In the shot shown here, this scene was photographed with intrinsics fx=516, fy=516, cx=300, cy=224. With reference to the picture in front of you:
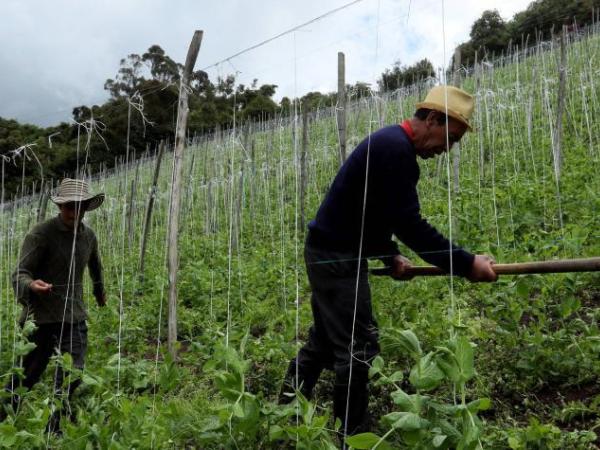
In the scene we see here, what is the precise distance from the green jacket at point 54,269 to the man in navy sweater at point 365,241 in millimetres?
1410

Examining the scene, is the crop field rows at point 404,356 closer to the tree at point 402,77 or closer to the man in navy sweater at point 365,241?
the man in navy sweater at point 365,241

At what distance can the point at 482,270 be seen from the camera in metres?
1.95

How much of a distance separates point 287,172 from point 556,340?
29.6 ft

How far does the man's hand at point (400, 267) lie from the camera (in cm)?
235

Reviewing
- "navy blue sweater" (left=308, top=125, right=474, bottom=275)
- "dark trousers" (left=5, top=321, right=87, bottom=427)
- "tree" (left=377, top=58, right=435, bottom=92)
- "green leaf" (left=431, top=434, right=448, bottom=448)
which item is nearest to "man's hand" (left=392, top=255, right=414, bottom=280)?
"navy blue sweater" (left=308, top=125, right=474, bottom=275)

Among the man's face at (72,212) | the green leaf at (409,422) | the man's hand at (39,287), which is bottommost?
the green leaf at (409,422)

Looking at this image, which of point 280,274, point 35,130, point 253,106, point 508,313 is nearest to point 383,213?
point 508,313

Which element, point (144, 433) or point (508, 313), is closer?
point (144, 433)

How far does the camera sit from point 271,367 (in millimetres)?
3045

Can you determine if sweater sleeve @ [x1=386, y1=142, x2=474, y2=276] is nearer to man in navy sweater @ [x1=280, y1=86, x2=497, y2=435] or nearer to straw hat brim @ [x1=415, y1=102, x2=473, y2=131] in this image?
man in navy sweater @ [x1=280, y1=86, x2=497, y2=435]

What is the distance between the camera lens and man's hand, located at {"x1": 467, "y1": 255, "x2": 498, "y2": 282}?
76.2 inches

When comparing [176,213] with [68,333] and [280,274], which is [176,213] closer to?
[68,333]

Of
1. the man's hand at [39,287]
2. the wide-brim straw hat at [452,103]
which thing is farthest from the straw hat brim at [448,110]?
the man's hand at [39,287]

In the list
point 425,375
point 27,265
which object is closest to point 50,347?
point 27,265
